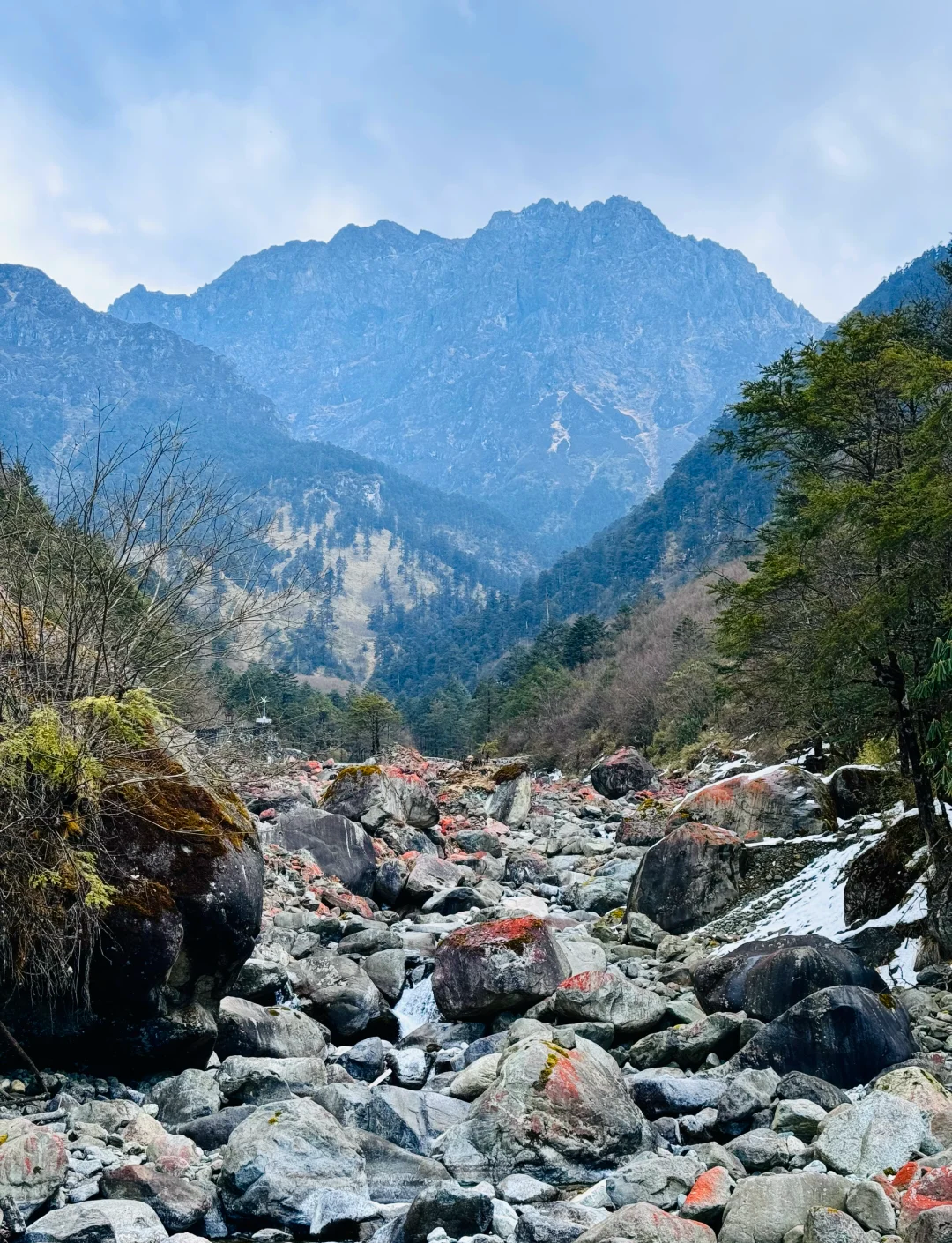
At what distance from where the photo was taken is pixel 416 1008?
13.3 metres

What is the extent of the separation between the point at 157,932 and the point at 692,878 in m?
9.60

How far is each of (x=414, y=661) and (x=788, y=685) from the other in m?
150

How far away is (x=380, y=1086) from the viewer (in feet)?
32.5

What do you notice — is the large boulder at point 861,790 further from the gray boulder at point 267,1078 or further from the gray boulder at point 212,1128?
the gray boulder at point 212,1128

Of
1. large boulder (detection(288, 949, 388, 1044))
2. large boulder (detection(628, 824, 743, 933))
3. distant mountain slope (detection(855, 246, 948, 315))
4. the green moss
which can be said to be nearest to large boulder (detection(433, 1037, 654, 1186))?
the green moss

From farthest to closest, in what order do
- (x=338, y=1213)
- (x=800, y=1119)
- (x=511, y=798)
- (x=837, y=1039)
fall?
(x=511, y=798), (x=837, y=1039), (x=800, y=1119), (x=338, y=1213)

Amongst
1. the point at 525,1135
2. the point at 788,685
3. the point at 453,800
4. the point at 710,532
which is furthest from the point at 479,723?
the point at 525,1135

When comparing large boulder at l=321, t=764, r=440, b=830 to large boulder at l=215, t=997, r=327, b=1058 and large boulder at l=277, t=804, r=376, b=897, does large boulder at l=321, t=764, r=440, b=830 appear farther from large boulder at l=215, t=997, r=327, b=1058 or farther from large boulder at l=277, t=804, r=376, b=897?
large boulder at l=215, t=997, r=327, b=1058

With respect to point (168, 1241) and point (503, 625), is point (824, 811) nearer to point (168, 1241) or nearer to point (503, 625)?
point (168, 1241)

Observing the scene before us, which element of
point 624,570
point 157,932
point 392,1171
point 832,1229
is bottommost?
point 392,1171

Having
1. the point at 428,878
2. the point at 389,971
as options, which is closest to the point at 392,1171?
the point at 389,971

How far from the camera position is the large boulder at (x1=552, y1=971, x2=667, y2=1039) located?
11.3m

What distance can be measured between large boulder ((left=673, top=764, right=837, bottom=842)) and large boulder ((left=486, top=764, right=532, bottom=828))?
13416 millimetres

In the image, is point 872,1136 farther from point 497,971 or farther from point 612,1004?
point 497,971
